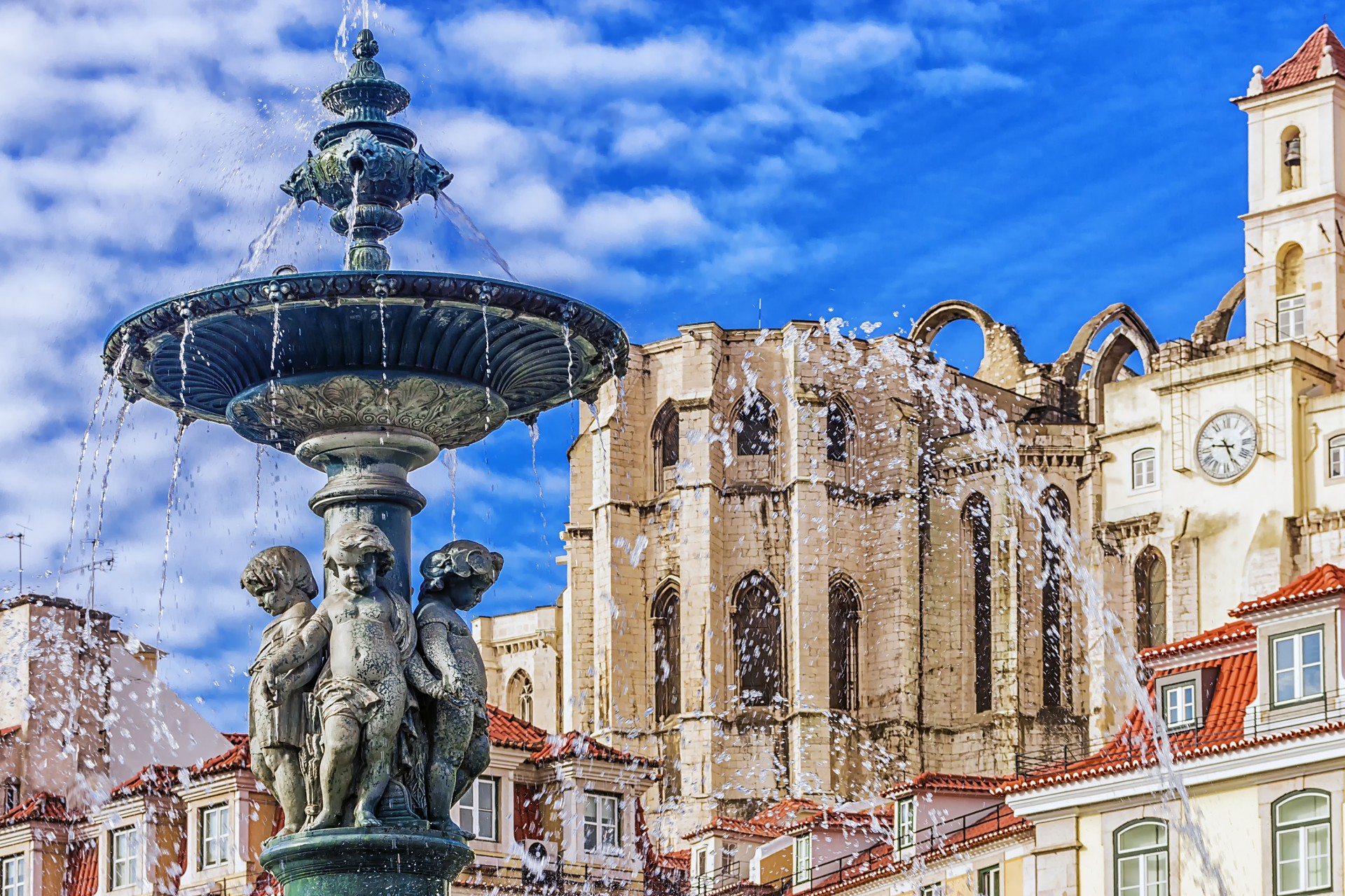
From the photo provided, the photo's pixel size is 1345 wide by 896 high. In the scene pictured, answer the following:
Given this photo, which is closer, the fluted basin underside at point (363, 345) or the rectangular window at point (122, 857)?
the fluted basin underside at point (363, 345)

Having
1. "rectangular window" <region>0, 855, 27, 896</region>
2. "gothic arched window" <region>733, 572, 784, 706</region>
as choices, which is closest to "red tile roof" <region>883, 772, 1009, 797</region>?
"rectangular window" <region>0, 855, 27, 896</region>

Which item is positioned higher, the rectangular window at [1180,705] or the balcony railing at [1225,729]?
the rectangular window at [1180,705]

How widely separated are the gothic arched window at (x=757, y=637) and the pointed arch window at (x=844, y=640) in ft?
5.21

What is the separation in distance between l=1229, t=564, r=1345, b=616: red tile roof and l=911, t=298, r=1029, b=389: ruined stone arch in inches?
1880

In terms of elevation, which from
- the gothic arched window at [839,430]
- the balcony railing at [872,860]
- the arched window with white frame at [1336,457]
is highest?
the gothic arched window at [839,430]

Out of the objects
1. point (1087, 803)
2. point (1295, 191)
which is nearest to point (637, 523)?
point (1295, 191)

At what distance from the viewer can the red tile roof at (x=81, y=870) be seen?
165 ft

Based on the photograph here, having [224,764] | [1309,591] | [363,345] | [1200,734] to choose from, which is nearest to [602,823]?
[224,764]

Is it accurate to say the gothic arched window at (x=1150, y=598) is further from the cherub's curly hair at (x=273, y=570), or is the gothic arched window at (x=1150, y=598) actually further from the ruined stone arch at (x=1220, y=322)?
the cherub's curly hair at (x=273, y=570)

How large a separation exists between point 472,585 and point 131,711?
4725 cm

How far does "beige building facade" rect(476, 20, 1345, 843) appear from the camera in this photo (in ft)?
250

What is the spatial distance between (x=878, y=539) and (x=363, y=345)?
229ft

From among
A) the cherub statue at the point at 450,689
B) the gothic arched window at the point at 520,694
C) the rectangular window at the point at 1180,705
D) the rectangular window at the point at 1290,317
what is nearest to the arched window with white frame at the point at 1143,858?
the rectangular window at the point at 1180,705

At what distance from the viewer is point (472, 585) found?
584 inches
